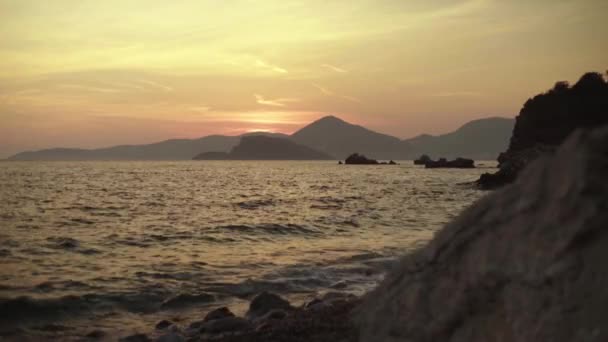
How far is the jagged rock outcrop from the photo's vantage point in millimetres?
3404

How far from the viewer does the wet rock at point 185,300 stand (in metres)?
11.6

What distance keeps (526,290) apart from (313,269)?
12.0 meters

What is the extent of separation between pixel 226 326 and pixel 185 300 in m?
3.04

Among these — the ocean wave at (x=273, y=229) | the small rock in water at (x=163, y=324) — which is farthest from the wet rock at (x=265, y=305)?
the ocean wave at (x=273, y=229)

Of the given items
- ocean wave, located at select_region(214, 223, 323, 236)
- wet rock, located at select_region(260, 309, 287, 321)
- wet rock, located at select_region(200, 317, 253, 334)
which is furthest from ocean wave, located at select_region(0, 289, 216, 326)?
ocean wave, located at select_region(214, 223, 323, 236)

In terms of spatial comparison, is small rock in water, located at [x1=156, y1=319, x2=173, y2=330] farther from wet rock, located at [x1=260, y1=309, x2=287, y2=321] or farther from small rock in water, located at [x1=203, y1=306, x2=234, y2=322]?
wet rock, located at [x1=260, y1=309, x2=287, y2=321]

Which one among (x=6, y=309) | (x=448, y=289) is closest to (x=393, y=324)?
(x=448, y=289)

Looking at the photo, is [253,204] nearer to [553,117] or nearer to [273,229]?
[273,229]

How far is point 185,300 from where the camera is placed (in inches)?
468

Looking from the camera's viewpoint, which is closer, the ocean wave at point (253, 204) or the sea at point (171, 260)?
the sea at point (171, 260)

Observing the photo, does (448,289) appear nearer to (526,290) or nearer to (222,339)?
(526,290)

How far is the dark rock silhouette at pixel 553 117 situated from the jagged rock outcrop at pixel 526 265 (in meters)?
60.8

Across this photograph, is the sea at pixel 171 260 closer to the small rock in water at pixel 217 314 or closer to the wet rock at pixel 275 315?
the small rock in water at pixel 217 314

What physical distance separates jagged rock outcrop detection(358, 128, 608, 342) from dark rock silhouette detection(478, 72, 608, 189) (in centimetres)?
6084
